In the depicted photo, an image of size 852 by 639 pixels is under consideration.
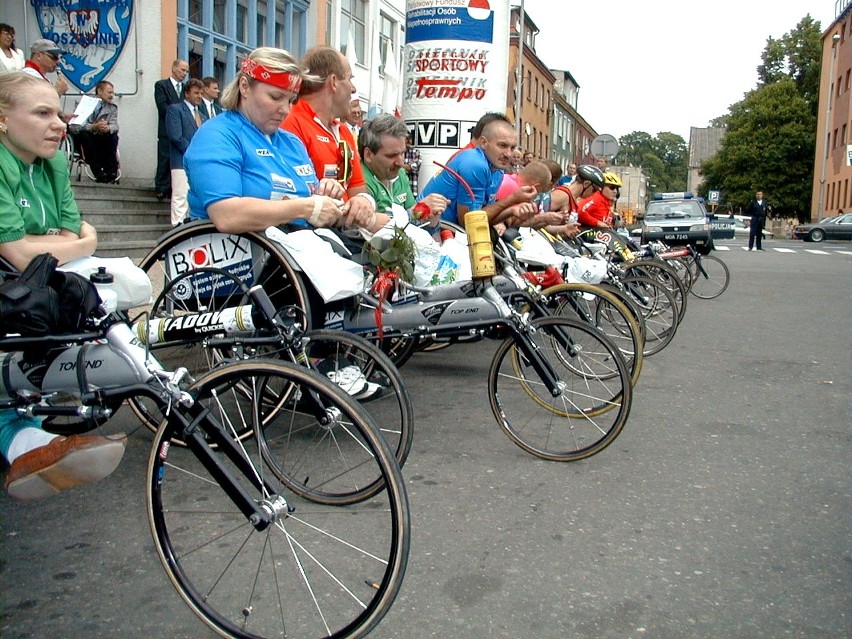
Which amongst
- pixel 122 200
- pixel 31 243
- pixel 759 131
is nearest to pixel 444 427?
pixel 31 243

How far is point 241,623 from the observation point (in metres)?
2.79

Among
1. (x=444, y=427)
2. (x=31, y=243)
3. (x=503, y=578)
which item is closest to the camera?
(x=503, y=578)

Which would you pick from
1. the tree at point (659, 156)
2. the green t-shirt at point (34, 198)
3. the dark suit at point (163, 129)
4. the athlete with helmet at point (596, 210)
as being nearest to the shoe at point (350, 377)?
the green t-shirt at point (34, 198)

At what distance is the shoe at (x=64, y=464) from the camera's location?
9.24ft

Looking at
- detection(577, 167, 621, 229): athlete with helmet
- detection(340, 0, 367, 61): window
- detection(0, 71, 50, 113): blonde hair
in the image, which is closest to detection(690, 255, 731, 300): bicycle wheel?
detection(577, 167, 621, 229): athlete with helmet

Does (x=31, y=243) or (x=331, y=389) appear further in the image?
(x=31, y=243)

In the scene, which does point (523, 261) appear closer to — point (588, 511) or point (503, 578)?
point (588, 511)

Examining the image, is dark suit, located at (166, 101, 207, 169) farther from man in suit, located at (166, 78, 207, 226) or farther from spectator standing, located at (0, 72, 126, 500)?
spectator standing, located at (0, 72, 126, 500)

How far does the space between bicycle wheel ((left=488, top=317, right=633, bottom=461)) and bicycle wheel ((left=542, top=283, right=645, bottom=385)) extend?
2.44 ft

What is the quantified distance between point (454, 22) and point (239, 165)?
25.6 ft

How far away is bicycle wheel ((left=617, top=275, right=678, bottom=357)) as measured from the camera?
7.90 metres

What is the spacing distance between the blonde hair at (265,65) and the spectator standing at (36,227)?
2.91 feet

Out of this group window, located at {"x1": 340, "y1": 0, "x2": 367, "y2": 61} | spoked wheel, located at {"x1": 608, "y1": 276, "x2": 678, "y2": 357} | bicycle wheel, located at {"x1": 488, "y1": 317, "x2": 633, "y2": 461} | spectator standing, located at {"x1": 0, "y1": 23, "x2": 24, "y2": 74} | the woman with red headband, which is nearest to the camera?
the woman with red headband

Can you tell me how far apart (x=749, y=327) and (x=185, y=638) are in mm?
8448
